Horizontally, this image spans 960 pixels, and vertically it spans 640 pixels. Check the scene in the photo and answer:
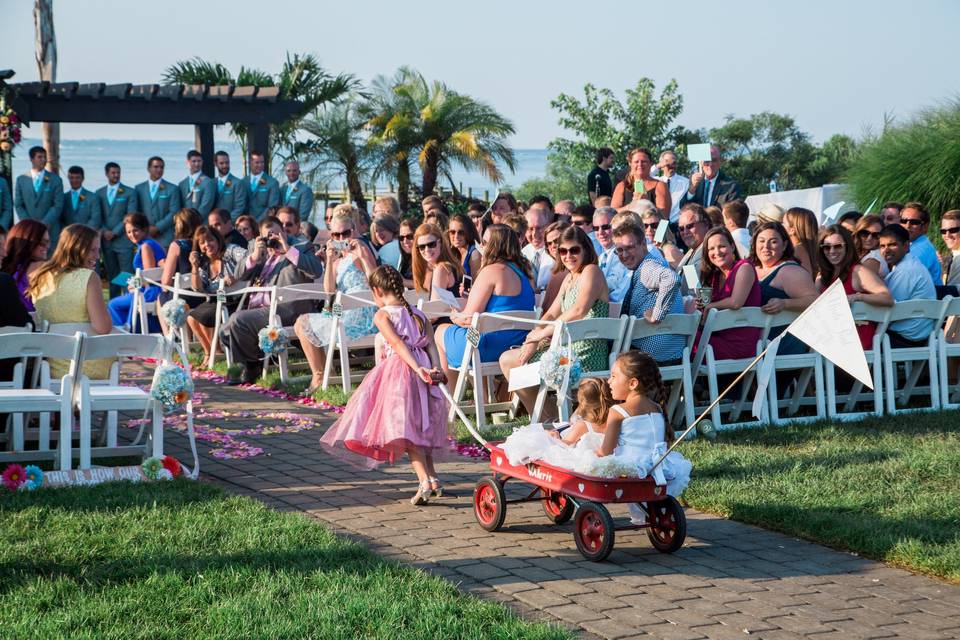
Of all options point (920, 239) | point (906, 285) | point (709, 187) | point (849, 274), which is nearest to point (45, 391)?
point (849, 274)

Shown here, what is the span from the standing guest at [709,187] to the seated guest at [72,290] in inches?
299

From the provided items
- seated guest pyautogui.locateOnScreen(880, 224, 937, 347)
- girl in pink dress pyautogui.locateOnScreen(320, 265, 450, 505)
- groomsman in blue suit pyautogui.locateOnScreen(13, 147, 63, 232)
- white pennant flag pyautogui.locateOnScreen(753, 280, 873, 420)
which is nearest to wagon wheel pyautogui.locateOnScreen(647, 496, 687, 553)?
white pennant flag pyautogui.locateOnScreen(753, 280, 873, 420)

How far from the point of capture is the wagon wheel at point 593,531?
5512mm

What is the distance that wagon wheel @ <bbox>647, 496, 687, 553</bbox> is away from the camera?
18.6ft

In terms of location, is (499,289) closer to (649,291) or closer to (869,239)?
(649,291)

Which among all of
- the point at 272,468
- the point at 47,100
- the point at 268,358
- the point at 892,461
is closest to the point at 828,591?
the point at 892,461

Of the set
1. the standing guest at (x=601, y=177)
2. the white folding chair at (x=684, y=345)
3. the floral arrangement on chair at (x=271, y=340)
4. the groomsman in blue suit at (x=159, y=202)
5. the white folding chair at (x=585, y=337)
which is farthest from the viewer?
the groomsman in blue suit at (x=159, y=202)

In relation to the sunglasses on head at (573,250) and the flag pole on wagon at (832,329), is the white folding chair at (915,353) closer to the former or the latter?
the sunglasses on head at (573,250)

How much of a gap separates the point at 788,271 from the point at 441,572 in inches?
179

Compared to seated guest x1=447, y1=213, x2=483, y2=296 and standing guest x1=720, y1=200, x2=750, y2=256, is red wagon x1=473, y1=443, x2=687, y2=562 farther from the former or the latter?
standing guest x1=720, y1=200, x2=750, y2=256

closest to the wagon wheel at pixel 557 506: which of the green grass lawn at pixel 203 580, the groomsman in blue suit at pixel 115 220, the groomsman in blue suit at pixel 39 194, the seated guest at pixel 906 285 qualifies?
the green grass lawn at pixel 203 580

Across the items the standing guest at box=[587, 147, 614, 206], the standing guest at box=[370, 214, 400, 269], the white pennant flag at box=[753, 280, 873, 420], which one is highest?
the standing guest at box=[587, 147, 614, 206]

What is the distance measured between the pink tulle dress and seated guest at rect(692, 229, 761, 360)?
2625 mm

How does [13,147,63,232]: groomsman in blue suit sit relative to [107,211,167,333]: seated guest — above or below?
above
